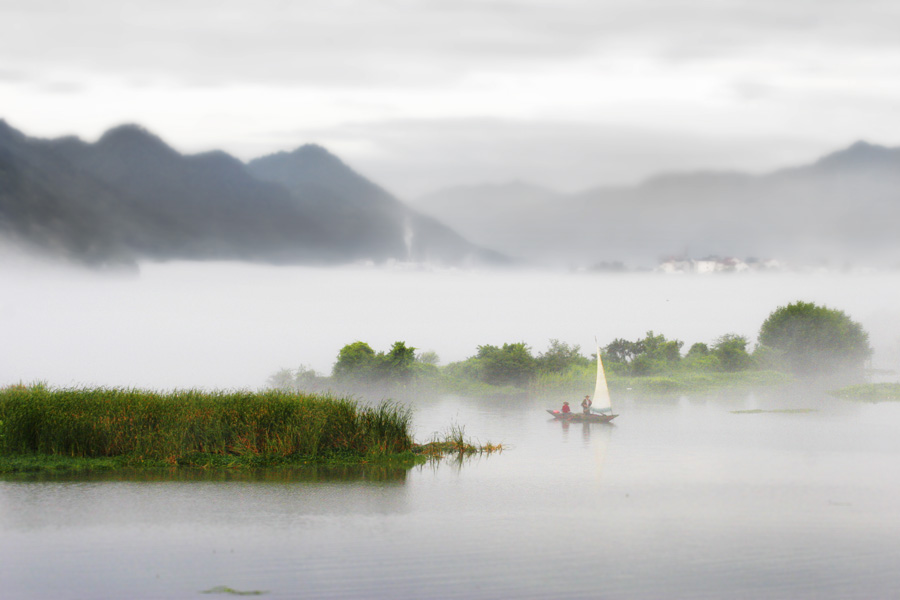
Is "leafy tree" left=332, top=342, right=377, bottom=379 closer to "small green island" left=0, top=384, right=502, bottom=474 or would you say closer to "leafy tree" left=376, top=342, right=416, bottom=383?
"leafy tree" left=376, top=342, right=416, bottom=383

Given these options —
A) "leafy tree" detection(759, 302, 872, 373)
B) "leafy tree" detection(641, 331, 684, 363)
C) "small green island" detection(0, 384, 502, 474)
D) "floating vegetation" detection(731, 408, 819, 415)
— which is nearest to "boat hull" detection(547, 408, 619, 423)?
"floating vegetation" detection(731, 408, 819, 415)

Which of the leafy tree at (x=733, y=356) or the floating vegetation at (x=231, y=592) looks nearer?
the floating vegetation at (x=231, y=592)

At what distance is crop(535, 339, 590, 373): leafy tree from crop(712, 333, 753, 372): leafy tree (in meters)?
12.0

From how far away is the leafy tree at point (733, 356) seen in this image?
7031 cm

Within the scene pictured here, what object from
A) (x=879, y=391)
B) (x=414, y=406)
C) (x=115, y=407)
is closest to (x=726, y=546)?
(x=115, y=407)

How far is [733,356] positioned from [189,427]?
187 ft

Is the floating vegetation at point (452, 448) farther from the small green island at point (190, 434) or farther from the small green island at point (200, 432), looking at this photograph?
the small green island at point (190, 434)

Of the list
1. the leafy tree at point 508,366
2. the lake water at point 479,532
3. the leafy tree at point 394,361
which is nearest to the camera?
the lake water at point 479,532

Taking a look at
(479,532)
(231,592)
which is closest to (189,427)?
(479,532)

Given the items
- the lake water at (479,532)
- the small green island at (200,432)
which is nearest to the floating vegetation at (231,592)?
the lake water at (479,532)

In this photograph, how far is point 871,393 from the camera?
55469 millimetres

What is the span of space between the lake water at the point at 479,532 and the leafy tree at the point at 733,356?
153ft

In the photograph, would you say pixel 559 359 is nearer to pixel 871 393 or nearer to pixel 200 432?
pixel 871 393

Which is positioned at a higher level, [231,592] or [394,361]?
[394,361]
